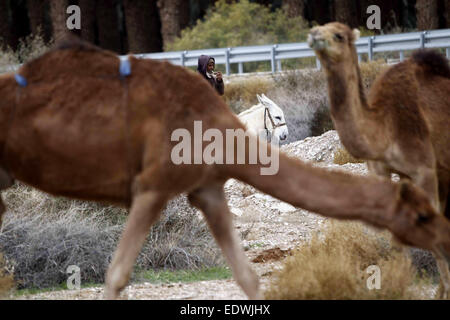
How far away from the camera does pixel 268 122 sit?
16.2 m

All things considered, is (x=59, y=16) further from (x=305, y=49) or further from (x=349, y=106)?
(x=349, y=106)

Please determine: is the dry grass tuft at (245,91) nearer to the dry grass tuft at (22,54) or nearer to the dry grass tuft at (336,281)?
the dry grass tuft at (22,54)

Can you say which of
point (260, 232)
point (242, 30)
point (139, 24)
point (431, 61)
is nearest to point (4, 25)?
point (139, 24)

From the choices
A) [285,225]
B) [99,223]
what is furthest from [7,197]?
[285,225]

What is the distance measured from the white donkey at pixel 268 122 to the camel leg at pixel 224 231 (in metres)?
8.94

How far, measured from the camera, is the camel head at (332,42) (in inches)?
296

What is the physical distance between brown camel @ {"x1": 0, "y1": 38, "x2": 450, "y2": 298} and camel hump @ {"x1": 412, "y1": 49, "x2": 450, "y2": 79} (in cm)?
301

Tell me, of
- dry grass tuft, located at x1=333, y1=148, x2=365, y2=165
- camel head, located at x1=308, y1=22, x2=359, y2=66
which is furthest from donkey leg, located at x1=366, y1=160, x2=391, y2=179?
dry grass tuft, located at x1=333, y1=148, x2=365, y2=165

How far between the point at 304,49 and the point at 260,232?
1184 centimetres

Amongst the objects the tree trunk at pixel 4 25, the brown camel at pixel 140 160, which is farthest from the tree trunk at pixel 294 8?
the brown camel at pixel 140 160

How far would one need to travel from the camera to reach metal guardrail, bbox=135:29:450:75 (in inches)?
834

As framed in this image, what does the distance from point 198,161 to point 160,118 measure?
1.59ft

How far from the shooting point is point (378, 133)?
820 cm

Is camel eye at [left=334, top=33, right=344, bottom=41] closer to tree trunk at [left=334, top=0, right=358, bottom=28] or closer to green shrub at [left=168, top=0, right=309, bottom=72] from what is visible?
tree trunk at [left=334, top=0, right=358, bottom=28]
